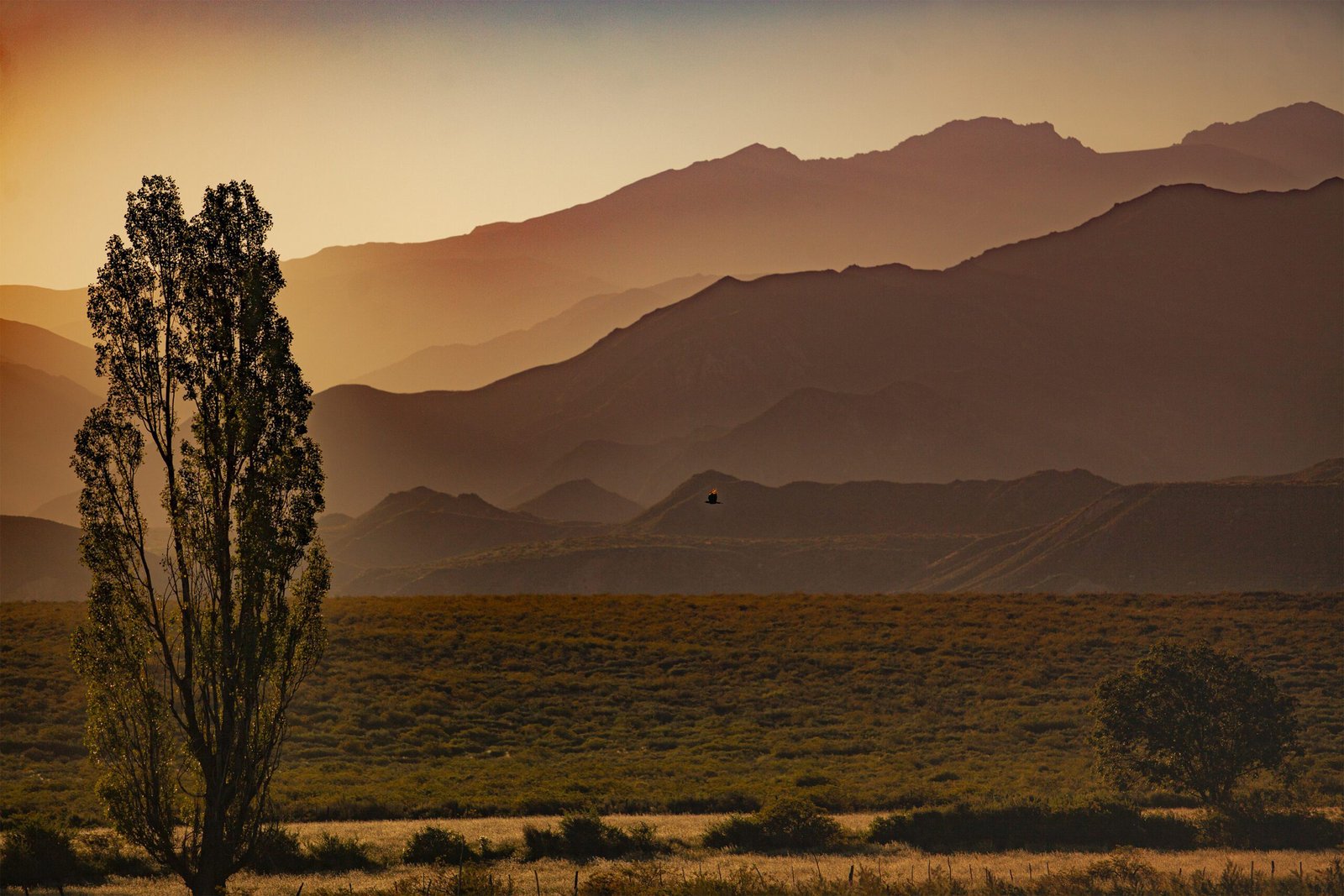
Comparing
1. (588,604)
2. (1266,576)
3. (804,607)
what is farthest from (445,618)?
(1266,576)

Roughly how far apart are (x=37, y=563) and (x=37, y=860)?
173 meters

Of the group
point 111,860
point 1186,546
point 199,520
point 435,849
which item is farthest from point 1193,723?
point 1186,546

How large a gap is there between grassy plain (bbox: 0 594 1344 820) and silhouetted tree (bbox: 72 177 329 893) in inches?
597

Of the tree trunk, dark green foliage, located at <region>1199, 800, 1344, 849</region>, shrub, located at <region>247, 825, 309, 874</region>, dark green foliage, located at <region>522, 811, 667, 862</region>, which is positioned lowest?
dark green foliage, located at <region>1199, 800, 1344, 849</region>

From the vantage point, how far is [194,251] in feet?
76.5

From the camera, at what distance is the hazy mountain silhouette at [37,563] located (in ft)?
567

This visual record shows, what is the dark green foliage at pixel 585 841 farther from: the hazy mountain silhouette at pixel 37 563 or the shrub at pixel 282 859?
the hazy mountain silhouette at pixel 37 563

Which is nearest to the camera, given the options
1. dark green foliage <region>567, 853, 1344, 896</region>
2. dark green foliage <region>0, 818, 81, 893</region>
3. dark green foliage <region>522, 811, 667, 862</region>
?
dark green foliage <region>567, 853, 1344, 896</region>

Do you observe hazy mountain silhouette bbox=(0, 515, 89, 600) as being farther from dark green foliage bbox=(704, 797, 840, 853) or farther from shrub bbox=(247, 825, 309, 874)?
dark green foliage bbox=(704, 797, 840, 853)

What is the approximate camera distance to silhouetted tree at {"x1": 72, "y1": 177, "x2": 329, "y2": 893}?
888 inches

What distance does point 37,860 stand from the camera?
26953mm

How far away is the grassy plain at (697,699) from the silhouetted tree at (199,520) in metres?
15.2

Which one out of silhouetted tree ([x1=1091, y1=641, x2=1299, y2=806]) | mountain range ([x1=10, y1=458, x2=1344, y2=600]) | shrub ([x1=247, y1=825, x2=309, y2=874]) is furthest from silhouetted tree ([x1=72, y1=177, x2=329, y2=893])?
mountain range ([x1=10, y1=458, x2=1344, y2=600])

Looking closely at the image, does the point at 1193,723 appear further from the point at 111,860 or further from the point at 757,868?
the point at 111,860
